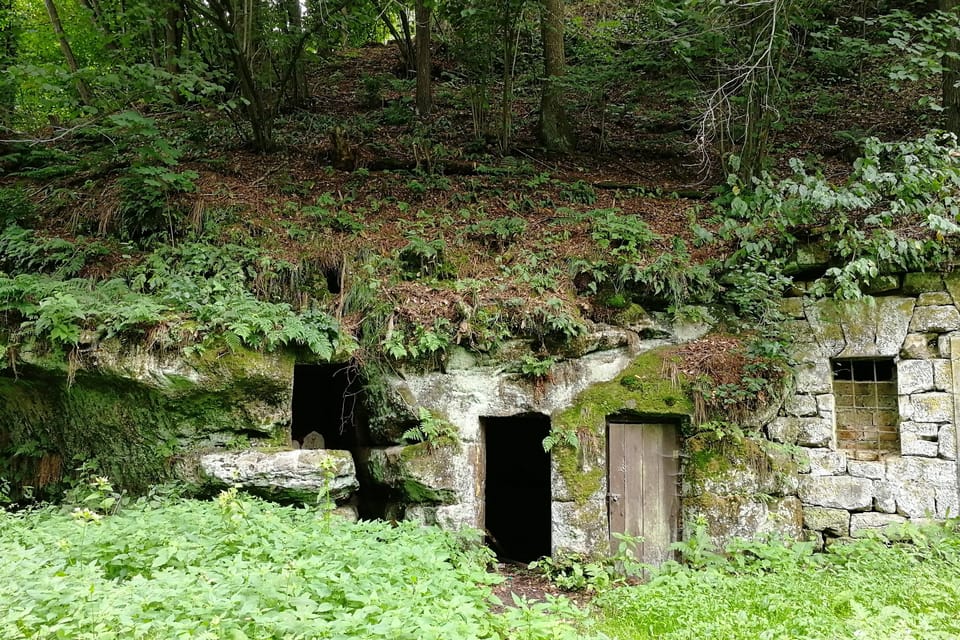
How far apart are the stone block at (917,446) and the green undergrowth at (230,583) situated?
13.7 ft

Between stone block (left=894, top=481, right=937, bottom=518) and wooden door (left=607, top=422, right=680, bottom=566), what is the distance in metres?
2.25

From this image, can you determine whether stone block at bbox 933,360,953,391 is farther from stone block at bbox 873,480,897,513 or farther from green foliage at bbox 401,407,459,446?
green foliage at bbox 401,407,459,446

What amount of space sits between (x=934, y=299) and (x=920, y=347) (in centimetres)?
55

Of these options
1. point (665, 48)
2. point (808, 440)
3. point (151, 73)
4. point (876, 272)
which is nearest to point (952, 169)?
point (876, 272)

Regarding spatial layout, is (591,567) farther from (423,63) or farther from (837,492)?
(423,63)

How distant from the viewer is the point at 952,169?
6309mm

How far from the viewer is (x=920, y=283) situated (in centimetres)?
687

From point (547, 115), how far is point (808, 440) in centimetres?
704

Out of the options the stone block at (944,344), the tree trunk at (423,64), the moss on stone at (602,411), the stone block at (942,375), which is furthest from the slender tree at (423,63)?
the stone block at (942,375)

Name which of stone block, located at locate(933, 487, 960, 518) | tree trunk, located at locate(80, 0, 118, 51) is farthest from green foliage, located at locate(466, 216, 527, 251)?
tree trunk, located at locate(80, 0, 118, 51)

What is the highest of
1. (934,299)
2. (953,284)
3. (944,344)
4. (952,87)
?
(952,87)

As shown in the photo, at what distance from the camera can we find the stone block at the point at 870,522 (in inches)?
258

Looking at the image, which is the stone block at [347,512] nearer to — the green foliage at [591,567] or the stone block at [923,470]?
the green foliage at [591,567]

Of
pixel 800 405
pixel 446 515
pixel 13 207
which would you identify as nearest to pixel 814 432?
pixel 800 405
